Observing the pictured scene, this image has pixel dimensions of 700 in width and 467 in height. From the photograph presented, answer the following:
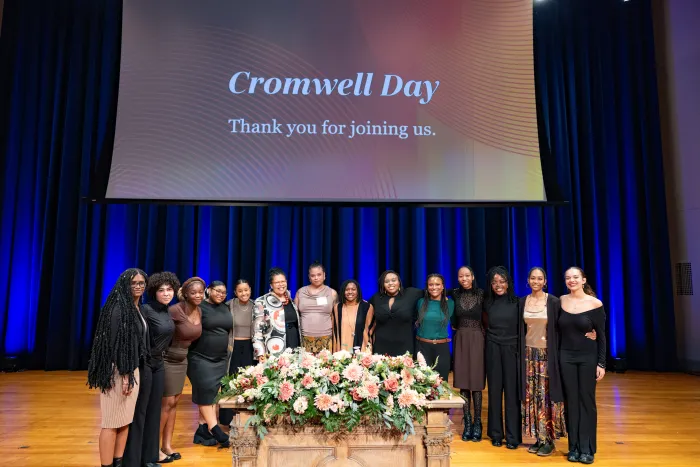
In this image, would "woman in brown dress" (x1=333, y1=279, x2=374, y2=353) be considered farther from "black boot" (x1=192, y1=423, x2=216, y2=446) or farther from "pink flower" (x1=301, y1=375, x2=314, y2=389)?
"pink flower" (x1=301, y1=375, x2=314, y2=389)

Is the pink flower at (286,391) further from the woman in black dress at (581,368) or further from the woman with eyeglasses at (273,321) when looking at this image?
the woman in black dress at (581,368)

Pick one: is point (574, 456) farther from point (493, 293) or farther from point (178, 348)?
point (178, 348)

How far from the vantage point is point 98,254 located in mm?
6781

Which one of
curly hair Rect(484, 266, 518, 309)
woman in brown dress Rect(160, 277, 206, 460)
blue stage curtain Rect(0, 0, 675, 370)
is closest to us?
woman in brown dress Rect(160, 277, 206, 460)

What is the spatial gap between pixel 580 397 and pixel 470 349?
Answer: 31.4 inches

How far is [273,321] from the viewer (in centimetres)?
370

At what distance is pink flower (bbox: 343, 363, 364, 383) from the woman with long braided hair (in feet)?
4.12

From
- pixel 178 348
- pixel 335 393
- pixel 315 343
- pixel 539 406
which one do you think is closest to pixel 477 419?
pixel 539 406

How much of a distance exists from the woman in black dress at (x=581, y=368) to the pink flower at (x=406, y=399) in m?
1.70

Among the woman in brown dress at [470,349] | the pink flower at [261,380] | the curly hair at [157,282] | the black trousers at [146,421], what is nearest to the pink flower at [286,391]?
the pink flower at [261,380]

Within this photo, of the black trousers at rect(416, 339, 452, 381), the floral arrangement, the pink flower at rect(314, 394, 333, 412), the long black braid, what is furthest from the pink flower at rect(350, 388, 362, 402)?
the black trousers at rect(416, 339, 452, 381)

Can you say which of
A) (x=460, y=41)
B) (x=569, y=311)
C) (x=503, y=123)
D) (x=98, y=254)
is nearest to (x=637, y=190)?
(x=503, y=123)

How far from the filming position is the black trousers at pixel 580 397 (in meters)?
3.27

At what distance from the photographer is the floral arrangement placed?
211cm
